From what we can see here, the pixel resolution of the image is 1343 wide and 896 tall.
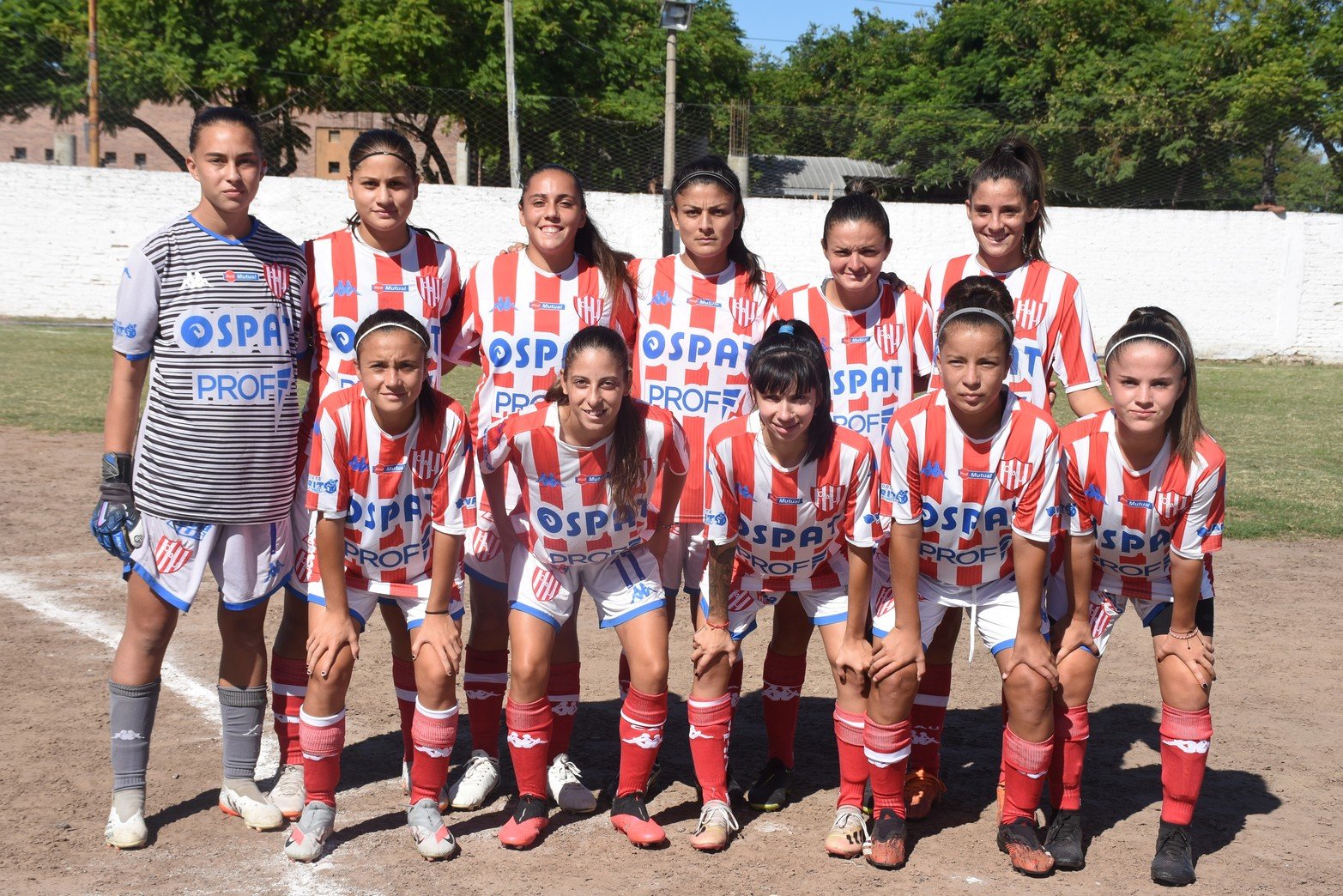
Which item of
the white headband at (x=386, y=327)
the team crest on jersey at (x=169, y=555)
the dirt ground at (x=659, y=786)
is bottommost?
the dirt ground at (x=659, y=786)

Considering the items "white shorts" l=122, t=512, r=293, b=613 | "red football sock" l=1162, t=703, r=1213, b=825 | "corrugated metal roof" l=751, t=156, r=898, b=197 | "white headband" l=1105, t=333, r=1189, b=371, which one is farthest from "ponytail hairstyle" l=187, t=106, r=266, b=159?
"corrugated metal roof" l=751, t=156, r=898, b=197

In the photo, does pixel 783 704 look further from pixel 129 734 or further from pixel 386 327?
pixel 129 734

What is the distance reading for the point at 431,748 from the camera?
3.77 metres

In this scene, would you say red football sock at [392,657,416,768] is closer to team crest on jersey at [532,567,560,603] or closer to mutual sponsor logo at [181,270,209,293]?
team crest on jersey at [532,567,560,603]

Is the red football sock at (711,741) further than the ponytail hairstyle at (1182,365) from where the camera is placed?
Yes

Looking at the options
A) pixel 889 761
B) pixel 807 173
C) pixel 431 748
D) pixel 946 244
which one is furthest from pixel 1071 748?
pixel 807 173

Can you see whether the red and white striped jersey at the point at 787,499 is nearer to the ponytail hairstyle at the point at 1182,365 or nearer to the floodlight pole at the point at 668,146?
the ponytail hairstyle at the point at 1182,365

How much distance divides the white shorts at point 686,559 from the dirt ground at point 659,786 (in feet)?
2.40

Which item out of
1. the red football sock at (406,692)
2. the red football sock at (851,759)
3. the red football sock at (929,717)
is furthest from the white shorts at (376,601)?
the red football sock at (929,717)

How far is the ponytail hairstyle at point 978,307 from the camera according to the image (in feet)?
12.0

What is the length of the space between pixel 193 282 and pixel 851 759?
2.57m

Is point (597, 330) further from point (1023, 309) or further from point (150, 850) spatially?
point (150, 850)

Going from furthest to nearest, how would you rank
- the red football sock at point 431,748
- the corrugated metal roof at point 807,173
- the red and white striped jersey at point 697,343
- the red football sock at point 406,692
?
1. the corrugated metal roof at point 807,173
2. the red and white striped jersey at point 697,343
3. the red football sock at point 406,692
4. the red football sock at point 431,748

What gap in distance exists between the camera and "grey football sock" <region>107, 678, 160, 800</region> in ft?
12.3
